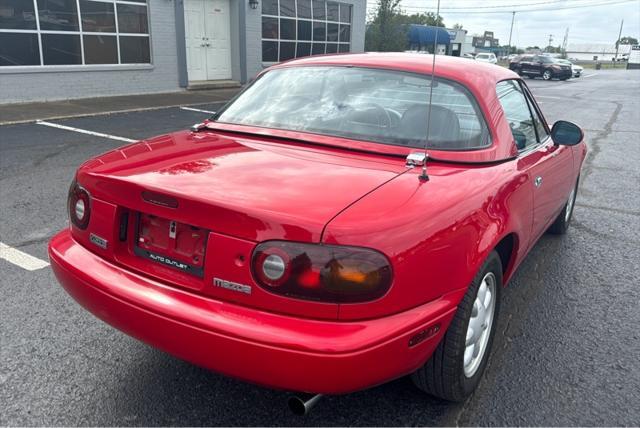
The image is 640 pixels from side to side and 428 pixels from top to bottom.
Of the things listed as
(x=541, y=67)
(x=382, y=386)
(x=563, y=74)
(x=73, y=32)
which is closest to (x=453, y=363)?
(x=382, y=386)

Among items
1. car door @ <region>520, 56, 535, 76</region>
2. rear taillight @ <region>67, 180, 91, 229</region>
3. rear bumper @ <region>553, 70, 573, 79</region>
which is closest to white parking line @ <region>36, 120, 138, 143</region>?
rear taillight @ <region>67, 180, 91, 229</region>

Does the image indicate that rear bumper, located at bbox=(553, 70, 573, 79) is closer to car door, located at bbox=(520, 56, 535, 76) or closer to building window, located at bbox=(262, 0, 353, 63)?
car door, located at bbox=(520, 56, 535, 76)

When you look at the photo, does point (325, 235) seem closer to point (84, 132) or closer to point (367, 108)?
point (367, 108)

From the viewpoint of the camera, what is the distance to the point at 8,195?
215 inches

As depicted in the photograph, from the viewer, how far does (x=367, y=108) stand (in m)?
3.01

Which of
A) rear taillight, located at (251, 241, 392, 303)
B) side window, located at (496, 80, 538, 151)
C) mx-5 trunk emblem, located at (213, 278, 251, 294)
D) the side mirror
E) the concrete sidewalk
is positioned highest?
side window, located at (496, 80, 538, 151)

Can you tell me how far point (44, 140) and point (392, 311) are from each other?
786 cm

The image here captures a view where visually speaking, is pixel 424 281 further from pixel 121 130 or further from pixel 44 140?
pixel 121 130

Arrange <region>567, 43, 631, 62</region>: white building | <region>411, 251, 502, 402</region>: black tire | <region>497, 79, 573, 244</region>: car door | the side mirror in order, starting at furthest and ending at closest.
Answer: <region>567, 43, 631, 62</region>: white building < the side mirror < <region>497, 79, 573, 244</region>: car door < <region>411, 251, 502, 402</region>: black tire

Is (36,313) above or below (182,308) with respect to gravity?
below

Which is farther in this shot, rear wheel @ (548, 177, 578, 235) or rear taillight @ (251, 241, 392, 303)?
rear wheel @ (548, 177, 578, 235)

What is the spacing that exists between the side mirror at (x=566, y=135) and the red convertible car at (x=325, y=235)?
0.61m

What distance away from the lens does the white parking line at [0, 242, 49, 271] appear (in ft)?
12.6

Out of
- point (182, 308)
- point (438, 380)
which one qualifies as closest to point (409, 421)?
point (438, 380)
